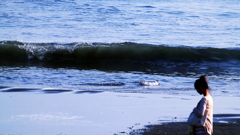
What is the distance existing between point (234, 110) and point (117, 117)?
84.1 inches

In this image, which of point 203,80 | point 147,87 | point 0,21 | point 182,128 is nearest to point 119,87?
point 147,87

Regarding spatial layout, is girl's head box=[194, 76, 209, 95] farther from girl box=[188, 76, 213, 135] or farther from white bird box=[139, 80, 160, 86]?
white bird box=[139, 80, 160, 86]

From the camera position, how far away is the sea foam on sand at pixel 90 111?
6869 mm

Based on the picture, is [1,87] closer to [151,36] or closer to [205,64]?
[205,64]

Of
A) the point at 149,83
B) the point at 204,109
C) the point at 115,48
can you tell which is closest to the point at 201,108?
the point at 204,109

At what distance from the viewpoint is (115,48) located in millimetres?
17484

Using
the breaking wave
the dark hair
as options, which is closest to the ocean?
the breaking wave

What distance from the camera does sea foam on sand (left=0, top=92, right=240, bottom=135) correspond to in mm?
6869

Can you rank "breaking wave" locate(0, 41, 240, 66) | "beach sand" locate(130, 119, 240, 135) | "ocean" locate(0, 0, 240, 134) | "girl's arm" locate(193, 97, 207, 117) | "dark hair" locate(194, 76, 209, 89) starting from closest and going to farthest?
"girl's arm" locate(193, 97, 207, 117), "dark hair" locate(194, 76, 209, 89), "beach sand" locate(130, 119, 240, 135), "ocean" locate(0, 0, 240, 134), "breaking wave" locate(0, 41, 240, 66)

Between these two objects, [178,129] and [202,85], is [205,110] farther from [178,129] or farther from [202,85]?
[178,129]

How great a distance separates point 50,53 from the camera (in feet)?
55.1

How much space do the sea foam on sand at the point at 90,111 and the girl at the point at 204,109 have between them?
6.11 ft

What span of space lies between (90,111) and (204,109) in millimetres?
3285

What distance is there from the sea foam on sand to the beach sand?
19cm
